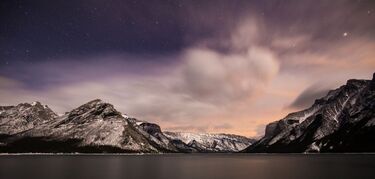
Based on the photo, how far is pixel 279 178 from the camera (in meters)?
99.0

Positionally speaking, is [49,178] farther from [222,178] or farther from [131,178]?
[222,178]

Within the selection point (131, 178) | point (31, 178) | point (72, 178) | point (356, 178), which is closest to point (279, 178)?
point (356, 178)

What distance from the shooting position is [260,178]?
331 ft

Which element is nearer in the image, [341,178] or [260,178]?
[341,178]

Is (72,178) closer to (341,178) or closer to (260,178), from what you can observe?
(260,178)

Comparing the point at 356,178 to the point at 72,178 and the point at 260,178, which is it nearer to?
the point at 260,178

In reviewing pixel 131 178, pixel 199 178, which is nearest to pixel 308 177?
pixel 199 178

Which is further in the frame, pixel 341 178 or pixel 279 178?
pixel 279 178

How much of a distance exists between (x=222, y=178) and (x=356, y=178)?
115 ft

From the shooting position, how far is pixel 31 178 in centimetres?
9419

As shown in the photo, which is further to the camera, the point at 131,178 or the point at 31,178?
the point at 131,178

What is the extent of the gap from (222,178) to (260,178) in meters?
11.8

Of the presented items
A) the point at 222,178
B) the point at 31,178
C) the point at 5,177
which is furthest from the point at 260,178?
the point at 5,177

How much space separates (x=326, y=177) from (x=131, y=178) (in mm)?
55691
